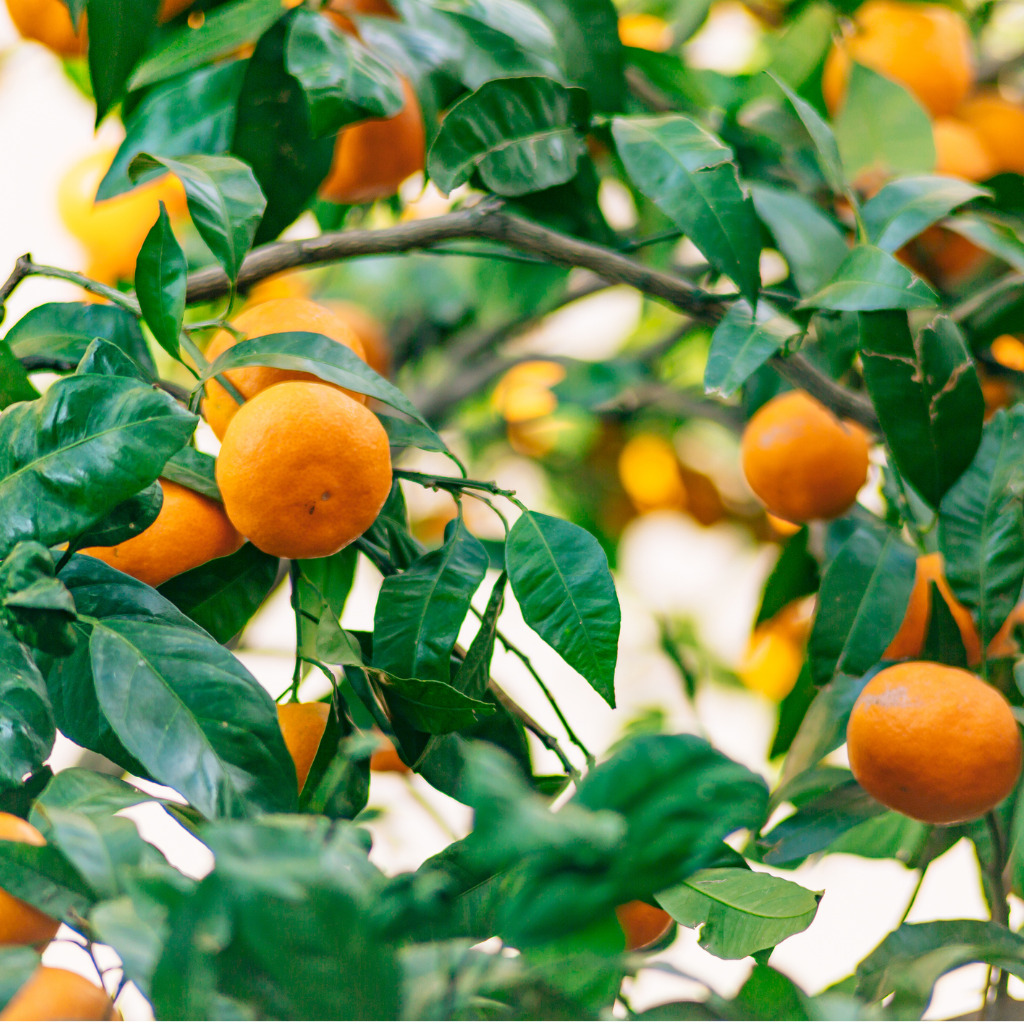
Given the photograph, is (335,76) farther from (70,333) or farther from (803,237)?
(803,237)

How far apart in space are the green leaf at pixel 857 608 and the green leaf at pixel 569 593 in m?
0.19

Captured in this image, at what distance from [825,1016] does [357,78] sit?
0.46 metres

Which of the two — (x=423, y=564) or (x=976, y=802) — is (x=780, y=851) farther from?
(x=423, y=564)

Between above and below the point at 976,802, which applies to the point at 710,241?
above

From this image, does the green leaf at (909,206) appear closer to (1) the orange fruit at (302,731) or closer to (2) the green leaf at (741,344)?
(2) the green leaf at (741,344)

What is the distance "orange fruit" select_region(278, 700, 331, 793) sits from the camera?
1.40 ft

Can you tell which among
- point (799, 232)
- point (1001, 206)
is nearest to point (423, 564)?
point (799, 232)

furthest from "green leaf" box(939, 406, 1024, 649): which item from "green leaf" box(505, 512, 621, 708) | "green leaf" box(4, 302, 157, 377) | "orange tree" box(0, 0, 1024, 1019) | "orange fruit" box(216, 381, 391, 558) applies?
"green leaf" box(4, 302, 157, 377)

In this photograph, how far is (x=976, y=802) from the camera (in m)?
0.47

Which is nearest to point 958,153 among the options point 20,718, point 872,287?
point 872,287

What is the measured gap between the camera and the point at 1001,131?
84 cm

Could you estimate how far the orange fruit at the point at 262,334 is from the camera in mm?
439

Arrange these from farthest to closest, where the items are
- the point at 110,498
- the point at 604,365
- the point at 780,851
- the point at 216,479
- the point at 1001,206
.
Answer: the point at 604,365, the point at 1001,206, the point at 780,851, the point at 216,479, the point at 110,498

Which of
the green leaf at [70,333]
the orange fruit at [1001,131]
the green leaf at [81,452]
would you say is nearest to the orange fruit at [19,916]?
the green leaf at [81,452]
